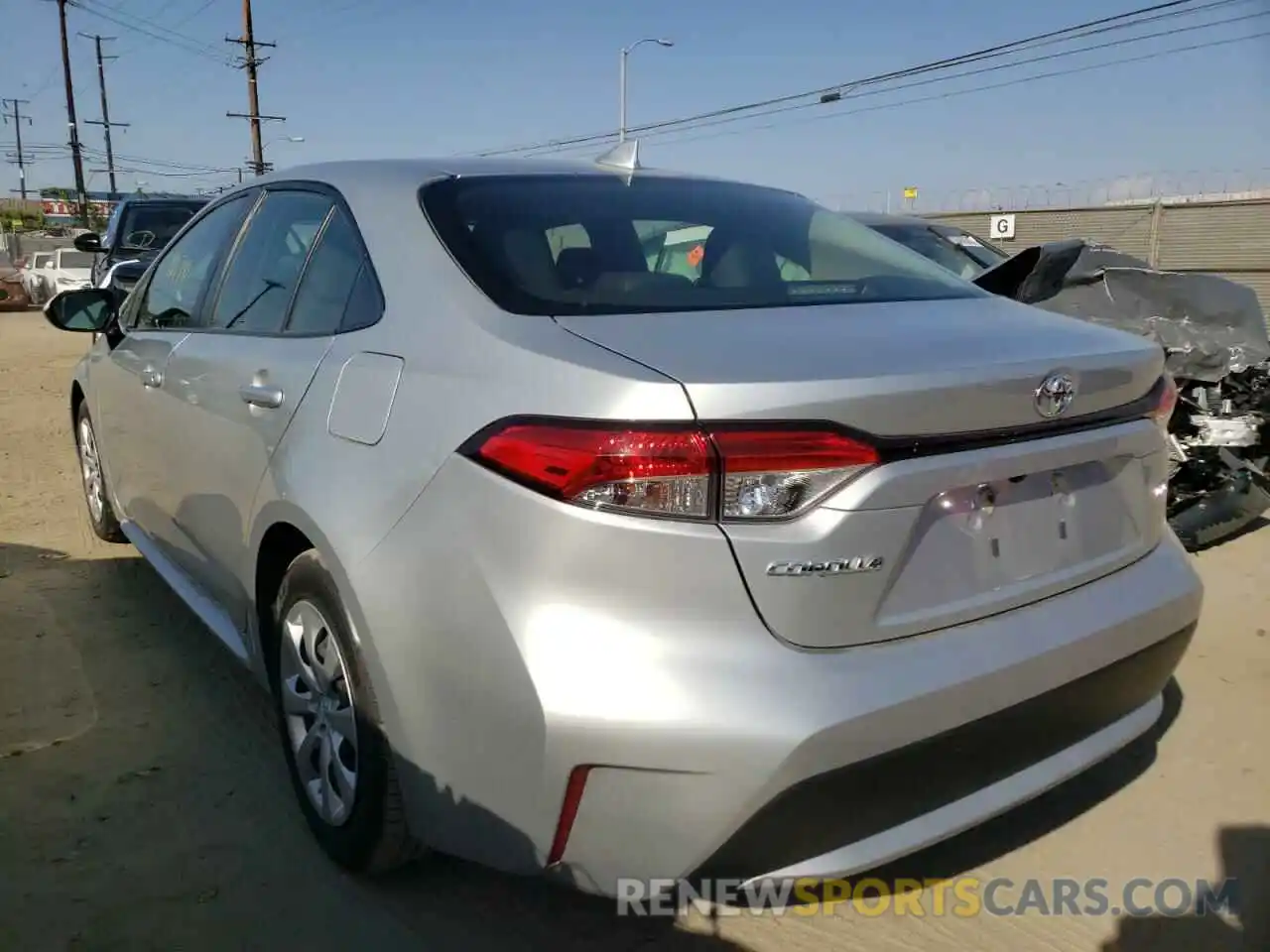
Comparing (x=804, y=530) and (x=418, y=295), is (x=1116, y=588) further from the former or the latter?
(x=418, y=295)

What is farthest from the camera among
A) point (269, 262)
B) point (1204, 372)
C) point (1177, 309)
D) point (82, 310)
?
point (1177, 309)

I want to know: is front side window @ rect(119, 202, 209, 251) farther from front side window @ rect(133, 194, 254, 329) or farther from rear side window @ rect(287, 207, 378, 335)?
rear side window @ rect(287, 207, 378, 335)

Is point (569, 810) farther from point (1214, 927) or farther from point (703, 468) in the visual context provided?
point (1214, 927)

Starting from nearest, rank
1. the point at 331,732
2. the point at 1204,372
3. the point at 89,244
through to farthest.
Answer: the point at 331,732 < the point at 1204,372 < the point at 89,244

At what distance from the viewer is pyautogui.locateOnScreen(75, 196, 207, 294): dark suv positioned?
12.9 m

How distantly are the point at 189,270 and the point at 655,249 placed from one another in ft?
6.52

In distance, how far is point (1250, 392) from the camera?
4910mm

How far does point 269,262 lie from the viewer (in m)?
3.01

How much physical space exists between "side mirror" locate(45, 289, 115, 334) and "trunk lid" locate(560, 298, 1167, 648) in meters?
Result: 3.00

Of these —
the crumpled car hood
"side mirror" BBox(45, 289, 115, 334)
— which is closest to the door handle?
"side mirror" BBox(45, 289, 115, 334)

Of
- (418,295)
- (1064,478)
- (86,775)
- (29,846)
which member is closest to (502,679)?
(418,295)

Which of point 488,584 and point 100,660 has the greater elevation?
point 488,584

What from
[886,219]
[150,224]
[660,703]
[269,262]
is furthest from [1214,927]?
[150,224]

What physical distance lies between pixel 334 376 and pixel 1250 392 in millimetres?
4459
